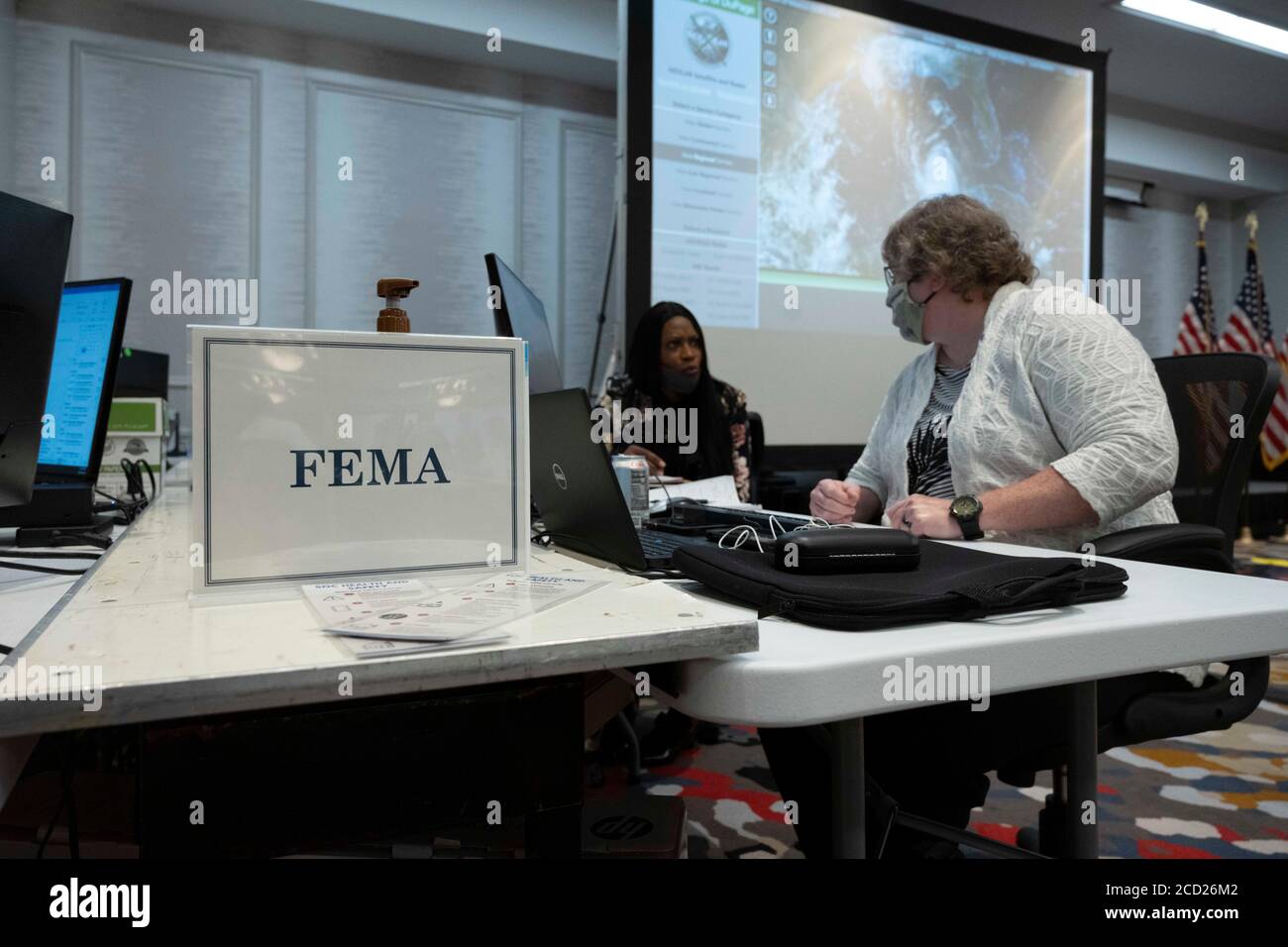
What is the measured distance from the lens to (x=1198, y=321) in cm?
627

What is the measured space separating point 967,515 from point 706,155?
8.69 feet

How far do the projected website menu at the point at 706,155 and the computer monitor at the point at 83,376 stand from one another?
223 cm

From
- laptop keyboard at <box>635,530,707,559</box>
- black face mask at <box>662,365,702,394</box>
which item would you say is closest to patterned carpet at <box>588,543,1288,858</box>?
laptop keyboard at <box>635,530,707,559</box>

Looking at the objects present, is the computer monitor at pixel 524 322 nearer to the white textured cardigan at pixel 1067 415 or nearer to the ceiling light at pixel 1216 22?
the white textured cardigan at pixel 1067 415

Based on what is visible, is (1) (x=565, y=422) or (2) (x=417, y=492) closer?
(2) (x=417, y=492)

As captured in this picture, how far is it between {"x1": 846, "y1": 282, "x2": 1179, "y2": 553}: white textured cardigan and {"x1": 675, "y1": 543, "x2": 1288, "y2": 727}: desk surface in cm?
42

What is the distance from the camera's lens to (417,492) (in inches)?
28.2

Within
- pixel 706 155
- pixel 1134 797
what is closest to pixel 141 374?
pixel 706 155

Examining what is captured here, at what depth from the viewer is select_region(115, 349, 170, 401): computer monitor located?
9.50ft

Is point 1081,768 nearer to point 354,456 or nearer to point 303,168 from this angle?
point 354,456

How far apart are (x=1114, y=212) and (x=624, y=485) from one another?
6.89 m

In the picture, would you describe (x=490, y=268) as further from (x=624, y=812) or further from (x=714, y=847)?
(x=714, y=847)

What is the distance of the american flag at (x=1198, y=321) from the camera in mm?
6230
